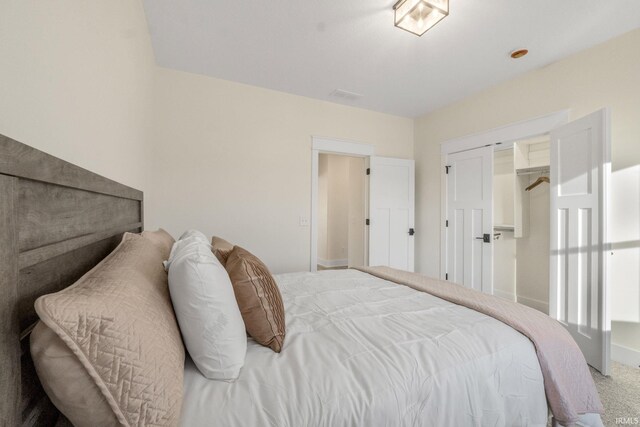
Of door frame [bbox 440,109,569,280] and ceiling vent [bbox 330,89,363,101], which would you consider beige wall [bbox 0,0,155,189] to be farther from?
door frame [bbox 440,109,569,280]

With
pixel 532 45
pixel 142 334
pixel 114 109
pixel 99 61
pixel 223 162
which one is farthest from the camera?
pixel 223 162

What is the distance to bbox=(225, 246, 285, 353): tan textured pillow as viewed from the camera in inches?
38.8

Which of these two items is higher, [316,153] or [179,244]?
[316,153]

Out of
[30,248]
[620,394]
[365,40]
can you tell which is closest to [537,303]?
[620,394]

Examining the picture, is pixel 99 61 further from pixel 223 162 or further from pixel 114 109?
pixel 223 162

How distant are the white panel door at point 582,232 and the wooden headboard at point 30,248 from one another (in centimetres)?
309

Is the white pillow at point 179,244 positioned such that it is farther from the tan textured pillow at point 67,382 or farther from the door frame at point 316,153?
the door frame at point 316,153

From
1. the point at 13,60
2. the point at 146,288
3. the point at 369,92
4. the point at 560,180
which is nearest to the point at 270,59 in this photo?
the point at 369,92

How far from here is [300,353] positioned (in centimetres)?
94

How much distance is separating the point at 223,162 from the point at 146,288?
2.42 m

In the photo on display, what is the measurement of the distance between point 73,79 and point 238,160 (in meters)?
2.15

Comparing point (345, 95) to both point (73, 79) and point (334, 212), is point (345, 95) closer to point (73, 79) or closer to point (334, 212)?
point (73, 79)

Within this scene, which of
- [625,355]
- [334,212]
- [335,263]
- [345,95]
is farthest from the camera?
[334,212]

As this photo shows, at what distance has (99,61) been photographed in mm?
1070
